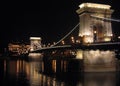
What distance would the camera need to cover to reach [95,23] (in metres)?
A: 44.0

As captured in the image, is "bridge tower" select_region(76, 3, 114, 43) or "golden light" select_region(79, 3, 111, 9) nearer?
"golden light" select_region(79, 3, 111, 9)

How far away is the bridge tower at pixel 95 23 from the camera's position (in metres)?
42.5

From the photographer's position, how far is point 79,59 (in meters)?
39.2

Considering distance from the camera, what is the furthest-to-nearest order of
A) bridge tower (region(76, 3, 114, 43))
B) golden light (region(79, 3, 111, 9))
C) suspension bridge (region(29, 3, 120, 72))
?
bridge tower (region(76, 3, 114, 43)), golden light (region(79, 3, 111, 9)), suspension bridge (region(29, 3, 120, 72))

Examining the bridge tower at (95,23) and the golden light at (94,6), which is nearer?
the golden light at (94,6)

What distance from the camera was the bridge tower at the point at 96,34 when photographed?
39250mm

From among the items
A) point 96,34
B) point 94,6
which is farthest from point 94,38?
point 94,6

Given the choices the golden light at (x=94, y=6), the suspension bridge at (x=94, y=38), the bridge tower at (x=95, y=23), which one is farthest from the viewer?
the bridge tower at (x=95, y=23)

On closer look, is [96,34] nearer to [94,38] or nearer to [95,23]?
[94,38]

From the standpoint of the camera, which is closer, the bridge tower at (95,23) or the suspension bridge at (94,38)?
the suspension bridge at (94,38)

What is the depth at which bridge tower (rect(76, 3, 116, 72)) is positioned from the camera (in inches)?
1545

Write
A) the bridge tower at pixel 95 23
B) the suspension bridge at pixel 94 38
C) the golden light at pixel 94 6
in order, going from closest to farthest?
the suspension bridge at pixel 94 38
the golden light at pixel 94 6
the bridge tower at pixel 95 23

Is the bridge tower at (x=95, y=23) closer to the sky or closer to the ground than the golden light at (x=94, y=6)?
closer to the ground

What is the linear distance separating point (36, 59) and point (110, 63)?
116 feet
